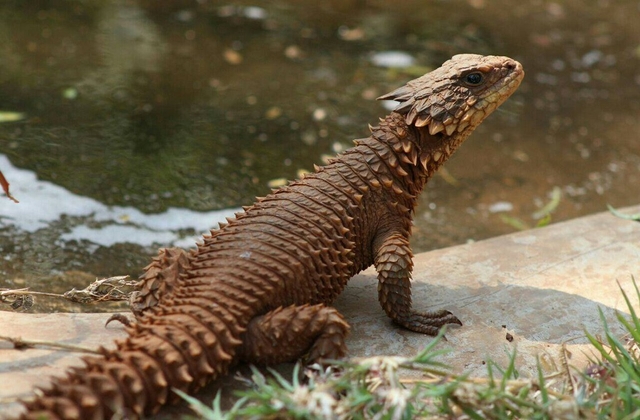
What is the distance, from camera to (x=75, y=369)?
298 centimetres

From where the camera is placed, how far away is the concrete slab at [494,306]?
3.64 m

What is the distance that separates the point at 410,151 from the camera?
4.20 meters

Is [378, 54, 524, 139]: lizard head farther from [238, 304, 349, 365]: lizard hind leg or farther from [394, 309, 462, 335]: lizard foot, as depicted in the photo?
→ [238, 304, 349, 365]: lizard hind leg

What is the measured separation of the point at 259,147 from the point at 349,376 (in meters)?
4.02

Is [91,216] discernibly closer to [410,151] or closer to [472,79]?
[410,151]

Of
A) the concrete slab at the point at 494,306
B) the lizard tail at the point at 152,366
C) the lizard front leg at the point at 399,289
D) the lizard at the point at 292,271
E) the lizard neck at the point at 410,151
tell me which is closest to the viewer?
the lizard tail at the point at 152,366

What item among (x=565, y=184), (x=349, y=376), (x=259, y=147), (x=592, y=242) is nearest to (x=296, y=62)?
(x=259, y=147)

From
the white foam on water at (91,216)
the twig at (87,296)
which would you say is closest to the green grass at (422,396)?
the twig at (87,296)

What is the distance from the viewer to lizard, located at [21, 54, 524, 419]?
3068mm

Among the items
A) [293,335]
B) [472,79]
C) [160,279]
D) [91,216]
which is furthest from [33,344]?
[472,79]

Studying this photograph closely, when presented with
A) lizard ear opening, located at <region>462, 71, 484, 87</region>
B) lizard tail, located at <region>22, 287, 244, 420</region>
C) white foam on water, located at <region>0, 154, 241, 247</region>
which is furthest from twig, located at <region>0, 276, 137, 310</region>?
lizard ear opening, located at <region>462, 71, 484, 87</region>

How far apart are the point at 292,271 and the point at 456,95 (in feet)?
4.68

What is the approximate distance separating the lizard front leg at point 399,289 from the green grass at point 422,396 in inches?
23.3

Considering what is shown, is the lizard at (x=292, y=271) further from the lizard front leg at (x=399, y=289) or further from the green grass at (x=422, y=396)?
the green grass at (x=422, y=396)
